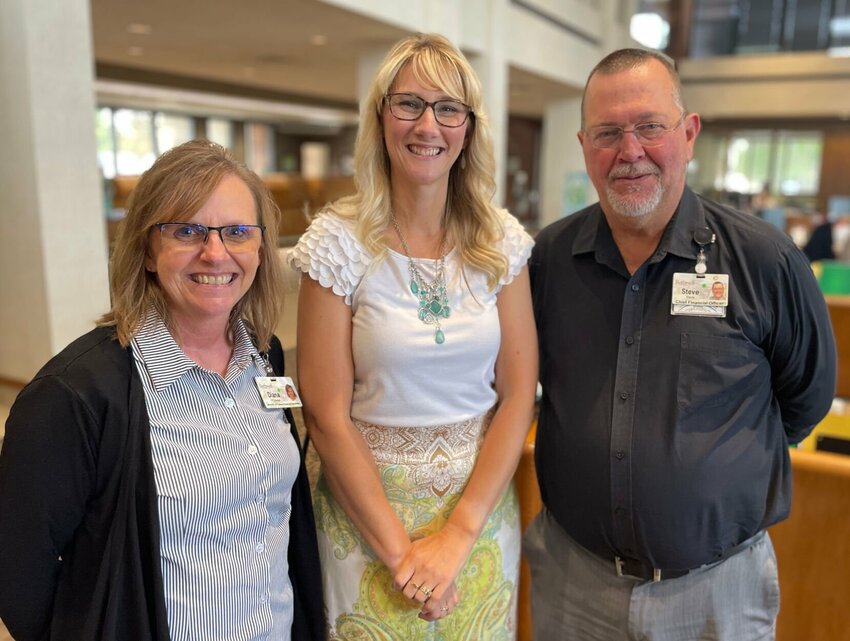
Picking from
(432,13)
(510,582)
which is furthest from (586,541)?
(432,13)

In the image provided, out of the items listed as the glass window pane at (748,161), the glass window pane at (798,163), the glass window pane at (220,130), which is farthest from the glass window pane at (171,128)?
the glass window pane at (798,163)

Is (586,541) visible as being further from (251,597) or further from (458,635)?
(251,597)

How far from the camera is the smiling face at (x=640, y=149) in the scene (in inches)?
59.3

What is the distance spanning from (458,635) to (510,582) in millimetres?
179

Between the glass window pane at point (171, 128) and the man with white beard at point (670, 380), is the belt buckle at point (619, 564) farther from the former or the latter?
the glass window pane at point (171, 128)

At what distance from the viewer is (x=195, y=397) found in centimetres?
122

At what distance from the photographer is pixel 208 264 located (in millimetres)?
1188

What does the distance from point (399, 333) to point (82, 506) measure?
649mm

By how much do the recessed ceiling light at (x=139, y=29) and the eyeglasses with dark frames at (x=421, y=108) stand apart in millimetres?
6203

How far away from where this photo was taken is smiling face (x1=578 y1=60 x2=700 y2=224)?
151 cm

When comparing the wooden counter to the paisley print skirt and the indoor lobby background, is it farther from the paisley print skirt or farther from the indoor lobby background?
the paisley print skirt

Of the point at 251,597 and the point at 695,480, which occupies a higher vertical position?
the point at 695,480

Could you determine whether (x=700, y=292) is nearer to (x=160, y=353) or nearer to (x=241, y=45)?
(x=160, y=353)

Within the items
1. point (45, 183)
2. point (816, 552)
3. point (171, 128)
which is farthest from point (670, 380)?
point (171, 128)
